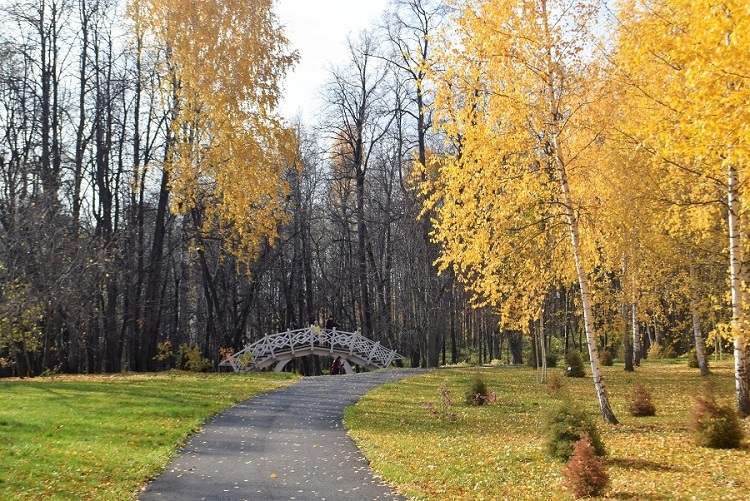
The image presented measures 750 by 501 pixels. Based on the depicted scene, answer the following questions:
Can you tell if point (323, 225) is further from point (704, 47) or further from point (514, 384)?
point (704, 47)

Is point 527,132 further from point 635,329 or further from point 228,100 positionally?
point 635,329

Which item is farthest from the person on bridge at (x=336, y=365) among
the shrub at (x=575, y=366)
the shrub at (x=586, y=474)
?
the shrub at (x=586, y=474)

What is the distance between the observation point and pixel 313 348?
28656 mm

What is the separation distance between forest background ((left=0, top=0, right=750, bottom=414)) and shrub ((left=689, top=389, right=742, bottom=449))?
114 cm

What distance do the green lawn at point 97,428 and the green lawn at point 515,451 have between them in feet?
11.0

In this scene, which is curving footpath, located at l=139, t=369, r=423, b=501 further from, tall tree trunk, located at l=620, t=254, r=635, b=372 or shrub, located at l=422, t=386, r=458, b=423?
tall tree trunk, located at l=620, t=254, r=635, b=372

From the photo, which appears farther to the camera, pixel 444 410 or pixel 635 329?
pixel 635 329

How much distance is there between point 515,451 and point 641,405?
4.25m

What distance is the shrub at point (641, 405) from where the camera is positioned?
41.3ft

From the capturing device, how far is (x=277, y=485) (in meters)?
8.29

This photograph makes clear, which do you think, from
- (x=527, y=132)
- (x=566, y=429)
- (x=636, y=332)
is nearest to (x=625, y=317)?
(x=636, y=332)

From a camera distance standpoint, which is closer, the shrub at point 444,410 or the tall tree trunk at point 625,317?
the shrub at point 444,410

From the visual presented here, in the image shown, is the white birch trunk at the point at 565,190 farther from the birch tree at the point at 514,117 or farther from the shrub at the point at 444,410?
the shrub at the point at 444,410

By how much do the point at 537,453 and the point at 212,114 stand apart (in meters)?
12.8
